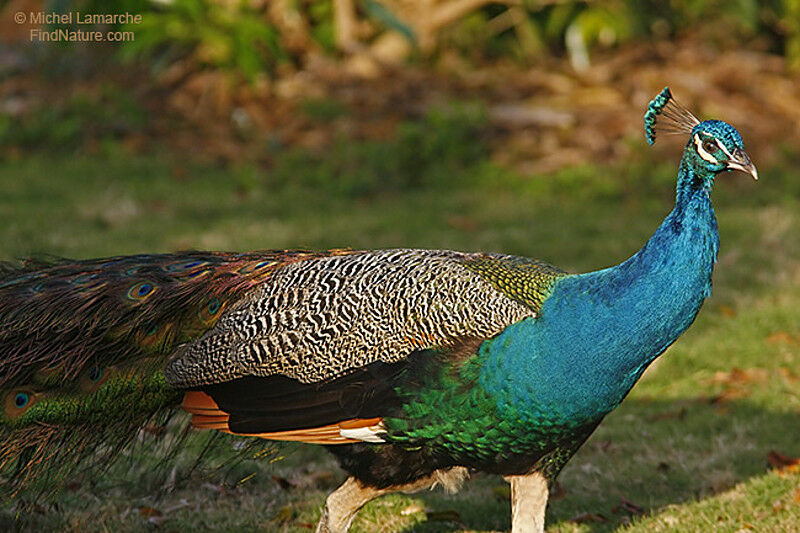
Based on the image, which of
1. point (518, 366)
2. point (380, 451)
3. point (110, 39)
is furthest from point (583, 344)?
point (110, 39)

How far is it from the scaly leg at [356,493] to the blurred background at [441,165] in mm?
557

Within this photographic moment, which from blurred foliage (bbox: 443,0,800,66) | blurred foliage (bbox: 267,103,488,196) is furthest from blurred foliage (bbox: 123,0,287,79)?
blurred foliage (bbox: 443,0,800,66)

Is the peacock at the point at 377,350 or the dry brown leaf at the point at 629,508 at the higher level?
the peacock at the point at 377,350

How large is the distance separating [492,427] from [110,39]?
834 cm

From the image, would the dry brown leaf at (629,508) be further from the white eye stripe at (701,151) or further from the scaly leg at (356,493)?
the white eye stripe at (701,151)

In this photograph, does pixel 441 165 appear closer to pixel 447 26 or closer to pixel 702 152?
pixel 447 26

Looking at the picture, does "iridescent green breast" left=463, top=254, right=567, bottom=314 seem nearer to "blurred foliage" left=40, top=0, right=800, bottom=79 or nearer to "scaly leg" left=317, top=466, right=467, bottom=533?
"scaly leg" left=317, top=466, right=467, bottom=533

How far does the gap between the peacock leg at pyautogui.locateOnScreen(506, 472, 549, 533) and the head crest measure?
1110mm

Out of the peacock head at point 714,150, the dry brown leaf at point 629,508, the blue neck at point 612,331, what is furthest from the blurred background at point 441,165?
the peacock head at point 714,150

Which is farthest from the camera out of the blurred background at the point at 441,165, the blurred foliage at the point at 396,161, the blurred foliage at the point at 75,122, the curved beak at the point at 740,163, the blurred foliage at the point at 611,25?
the blurred foliage at the point at 611,25

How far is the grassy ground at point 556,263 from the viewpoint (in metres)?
4.15

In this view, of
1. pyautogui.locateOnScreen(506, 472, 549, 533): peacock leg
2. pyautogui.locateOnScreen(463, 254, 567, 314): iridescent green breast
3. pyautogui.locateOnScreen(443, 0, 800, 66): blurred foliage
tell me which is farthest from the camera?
pyautogui.locateOnScreen(443, 0, 800, 66): blurred foliage

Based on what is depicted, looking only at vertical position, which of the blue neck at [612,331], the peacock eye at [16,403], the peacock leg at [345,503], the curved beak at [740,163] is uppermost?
the curved beak at [740,163]

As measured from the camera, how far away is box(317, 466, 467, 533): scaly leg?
3.45 meters
